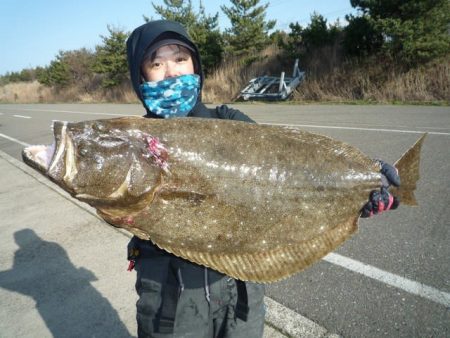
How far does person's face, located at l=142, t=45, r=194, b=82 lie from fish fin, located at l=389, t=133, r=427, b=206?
151 centimetres

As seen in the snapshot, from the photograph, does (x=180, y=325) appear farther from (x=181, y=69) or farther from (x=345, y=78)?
(x=345, y=78)

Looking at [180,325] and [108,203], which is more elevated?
[108,203]

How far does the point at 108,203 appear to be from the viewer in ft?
5.72

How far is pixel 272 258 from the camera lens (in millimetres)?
2051

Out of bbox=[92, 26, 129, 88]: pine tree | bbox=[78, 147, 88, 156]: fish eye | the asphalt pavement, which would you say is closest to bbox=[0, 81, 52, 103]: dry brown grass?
bbox=[92, 26, 129, 88]: pine tree

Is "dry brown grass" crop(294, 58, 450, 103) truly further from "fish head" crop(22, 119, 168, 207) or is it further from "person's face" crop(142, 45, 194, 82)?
"fish head" crop(22, 119, 168, 207)

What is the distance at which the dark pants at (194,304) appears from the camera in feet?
6.27

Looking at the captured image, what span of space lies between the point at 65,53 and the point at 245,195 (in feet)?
159

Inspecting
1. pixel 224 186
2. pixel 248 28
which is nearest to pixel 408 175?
pixel 224 186

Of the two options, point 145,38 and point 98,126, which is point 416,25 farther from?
point 98,126

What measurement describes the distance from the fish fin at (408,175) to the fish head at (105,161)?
1.42 metres

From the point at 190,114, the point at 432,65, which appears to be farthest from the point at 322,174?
the point at 432,65

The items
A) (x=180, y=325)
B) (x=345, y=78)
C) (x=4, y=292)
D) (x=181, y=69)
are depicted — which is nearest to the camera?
(x=180, y=325)

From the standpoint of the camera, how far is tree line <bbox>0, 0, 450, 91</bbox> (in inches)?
608
